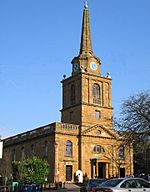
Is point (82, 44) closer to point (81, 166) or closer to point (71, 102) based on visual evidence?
point (71, 102)

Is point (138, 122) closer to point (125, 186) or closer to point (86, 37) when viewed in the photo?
point (125, 186)

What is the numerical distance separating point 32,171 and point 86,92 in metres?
19.6

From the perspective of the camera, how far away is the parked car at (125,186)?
1867 centimetres

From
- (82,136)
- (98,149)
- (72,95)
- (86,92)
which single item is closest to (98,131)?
(98,149)

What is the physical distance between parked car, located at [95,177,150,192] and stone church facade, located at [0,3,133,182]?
36.8 metres

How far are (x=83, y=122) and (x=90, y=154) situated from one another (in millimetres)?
5262

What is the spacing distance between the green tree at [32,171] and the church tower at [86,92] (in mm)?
12935

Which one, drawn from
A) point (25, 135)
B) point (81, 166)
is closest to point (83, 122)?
point (81, 166)

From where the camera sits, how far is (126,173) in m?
66.1

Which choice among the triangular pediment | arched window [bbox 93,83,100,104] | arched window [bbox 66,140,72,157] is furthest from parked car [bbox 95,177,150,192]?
arched window [bbox 93,83,100,104]

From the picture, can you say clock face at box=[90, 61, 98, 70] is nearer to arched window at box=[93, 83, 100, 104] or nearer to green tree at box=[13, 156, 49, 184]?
arched window at box=[93, 83, 100, 104]

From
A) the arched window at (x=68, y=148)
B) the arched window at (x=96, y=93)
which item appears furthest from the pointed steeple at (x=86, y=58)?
the arched window at (x=68, y=148)

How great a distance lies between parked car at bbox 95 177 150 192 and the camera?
18.7 metres

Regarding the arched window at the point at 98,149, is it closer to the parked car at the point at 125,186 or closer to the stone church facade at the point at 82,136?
the stone church facade at the point at 82,136
